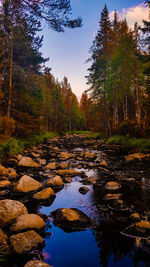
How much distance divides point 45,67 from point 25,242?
24287 mm

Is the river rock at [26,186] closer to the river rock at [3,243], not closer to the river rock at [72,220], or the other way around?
the river rock at [72,220]

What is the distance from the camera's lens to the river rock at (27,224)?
2461 mm

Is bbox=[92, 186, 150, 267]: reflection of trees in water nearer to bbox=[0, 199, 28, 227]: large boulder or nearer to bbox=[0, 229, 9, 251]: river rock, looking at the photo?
bbox=[0, 229, 9, 251]: river rock

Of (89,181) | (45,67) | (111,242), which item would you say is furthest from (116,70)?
(111,242)

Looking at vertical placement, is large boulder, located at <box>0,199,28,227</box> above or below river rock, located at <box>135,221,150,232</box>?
above

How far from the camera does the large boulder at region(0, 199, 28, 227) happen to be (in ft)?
8.78

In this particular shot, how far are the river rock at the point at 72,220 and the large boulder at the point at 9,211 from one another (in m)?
0.69

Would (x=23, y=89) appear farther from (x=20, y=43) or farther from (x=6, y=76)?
(x=20, y=43)

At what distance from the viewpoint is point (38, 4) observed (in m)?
4.91

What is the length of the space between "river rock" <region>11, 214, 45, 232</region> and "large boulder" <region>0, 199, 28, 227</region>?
7.9 inches

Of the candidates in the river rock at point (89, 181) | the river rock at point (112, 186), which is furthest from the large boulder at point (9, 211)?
the river rock at point (89, 181)

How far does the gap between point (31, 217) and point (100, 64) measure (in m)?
22.9

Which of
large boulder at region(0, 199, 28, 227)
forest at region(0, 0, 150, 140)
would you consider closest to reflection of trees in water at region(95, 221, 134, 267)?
large boulder at region(0, 199, 28, 227)

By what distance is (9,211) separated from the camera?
2766mm
